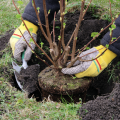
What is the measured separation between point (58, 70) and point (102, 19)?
4.60 ft

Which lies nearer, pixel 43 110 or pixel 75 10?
pixel 43 110

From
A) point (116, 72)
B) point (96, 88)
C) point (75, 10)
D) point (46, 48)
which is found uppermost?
point (75, 10)

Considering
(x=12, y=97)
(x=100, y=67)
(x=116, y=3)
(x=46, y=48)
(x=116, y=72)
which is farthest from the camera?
(x=116, y=3)

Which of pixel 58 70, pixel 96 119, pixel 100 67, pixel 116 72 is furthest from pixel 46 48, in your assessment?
pixel 96 119

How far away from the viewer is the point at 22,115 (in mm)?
1203

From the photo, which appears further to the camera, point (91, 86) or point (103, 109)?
point (91, 86)

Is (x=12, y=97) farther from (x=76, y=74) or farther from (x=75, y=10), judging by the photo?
(x=75, y=10)

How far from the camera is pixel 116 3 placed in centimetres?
266

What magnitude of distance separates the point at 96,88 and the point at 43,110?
1247mm

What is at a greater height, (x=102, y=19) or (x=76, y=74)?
(x=102, y=19)

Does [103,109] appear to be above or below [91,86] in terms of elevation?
above

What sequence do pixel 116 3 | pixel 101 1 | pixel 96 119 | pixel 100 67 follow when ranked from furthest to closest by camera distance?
pixel 101 1 < pixel 116 3 < pixel 100 67 < pixel 96 119

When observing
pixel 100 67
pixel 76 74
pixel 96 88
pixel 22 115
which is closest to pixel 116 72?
pixel 96 88

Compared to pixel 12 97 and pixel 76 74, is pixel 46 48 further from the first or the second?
pixel 12 97
